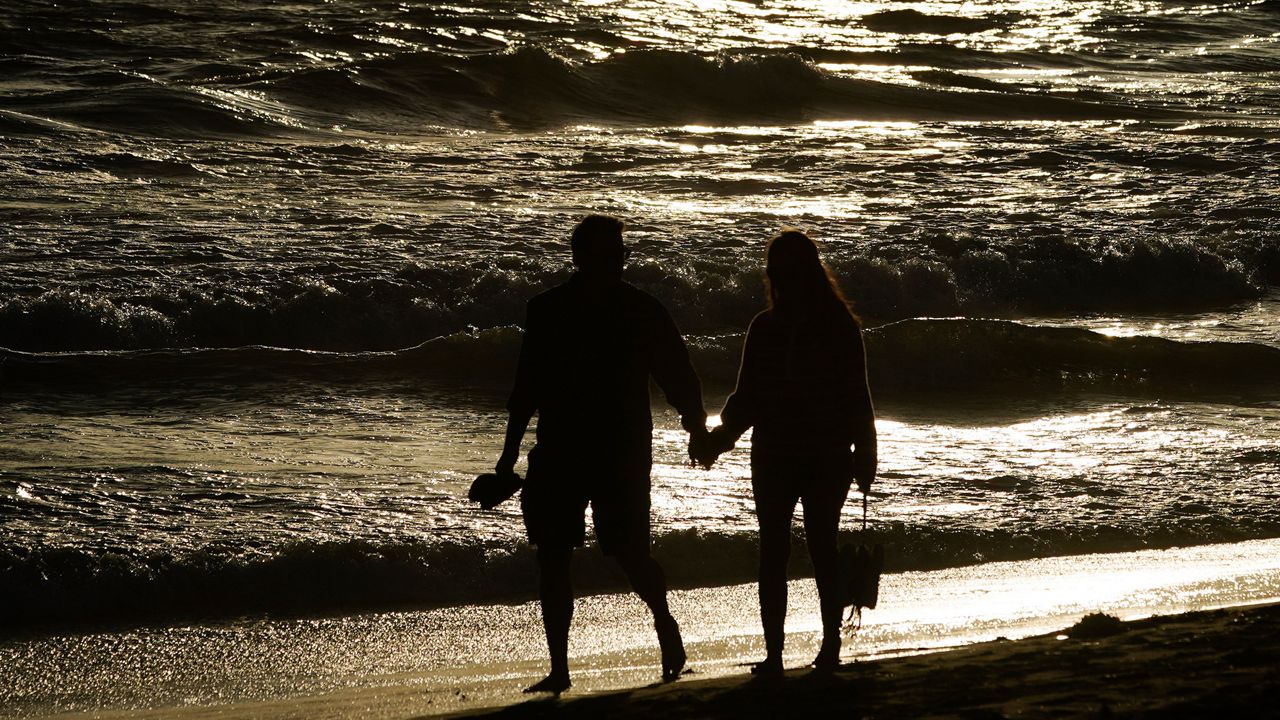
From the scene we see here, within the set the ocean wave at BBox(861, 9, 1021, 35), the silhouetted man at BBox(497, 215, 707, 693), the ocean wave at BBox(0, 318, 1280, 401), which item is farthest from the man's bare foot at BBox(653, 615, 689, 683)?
the ocean wave at BBox(861, 9, 1021, 35)

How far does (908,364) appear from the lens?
39.2ft

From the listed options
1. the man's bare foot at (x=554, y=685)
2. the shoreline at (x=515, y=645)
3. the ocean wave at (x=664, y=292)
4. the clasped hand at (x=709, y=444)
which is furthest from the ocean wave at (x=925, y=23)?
the man's bare foot at (x=554, y=685)

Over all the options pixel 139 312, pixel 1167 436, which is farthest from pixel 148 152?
pixel 1167 436

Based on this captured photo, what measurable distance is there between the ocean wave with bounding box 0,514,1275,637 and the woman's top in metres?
2.05

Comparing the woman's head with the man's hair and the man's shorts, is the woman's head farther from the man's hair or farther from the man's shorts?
the man's shorts

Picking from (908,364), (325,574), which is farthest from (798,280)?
(908,364)

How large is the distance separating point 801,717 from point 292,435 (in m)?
5.82

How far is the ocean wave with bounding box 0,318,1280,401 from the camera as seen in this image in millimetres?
11062

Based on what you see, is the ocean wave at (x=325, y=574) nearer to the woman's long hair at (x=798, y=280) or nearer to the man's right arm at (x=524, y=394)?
the man's right arm at (x=524, y=394)

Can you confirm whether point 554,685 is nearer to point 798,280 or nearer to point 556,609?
point 556,609

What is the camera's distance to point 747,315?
13.9 metres

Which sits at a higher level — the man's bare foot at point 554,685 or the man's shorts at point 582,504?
the man's shorts at point 582,504

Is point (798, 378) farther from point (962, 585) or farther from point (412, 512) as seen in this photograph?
point (412, 512)

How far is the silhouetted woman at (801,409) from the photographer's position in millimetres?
4938
